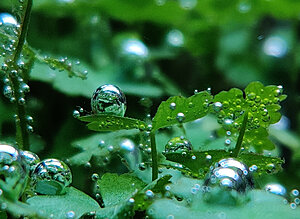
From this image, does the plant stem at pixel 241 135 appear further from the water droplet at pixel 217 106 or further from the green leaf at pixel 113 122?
the green leaf at pixel 113 122

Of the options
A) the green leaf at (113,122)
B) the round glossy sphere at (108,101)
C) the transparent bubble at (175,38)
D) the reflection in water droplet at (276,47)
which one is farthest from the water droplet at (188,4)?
the green leaf at (113,122)

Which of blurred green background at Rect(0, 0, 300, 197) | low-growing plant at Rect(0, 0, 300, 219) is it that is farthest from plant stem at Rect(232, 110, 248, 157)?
blurred green background at Rect(0, 0, 300, 197)

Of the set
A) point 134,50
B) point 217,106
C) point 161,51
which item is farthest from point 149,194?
point 161,51

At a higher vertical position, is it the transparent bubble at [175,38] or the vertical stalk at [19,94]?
the transparent bubble at [175,38]

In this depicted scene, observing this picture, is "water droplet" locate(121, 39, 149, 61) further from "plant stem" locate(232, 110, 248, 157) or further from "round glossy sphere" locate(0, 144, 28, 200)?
"round glossy sphere" locate(0, 144, 28, 200)

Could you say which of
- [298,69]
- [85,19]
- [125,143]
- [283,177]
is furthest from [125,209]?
[298,69]

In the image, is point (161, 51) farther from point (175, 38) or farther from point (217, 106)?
point (217, 106)
